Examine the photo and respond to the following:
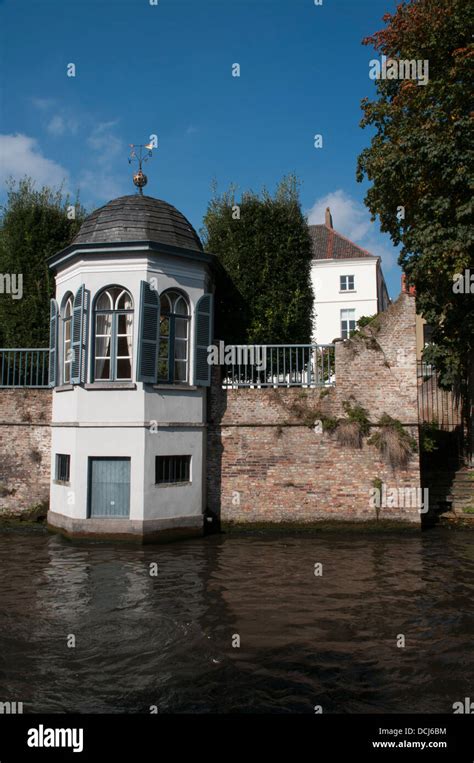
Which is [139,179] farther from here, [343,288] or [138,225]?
[343,288]

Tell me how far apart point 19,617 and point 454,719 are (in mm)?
5708

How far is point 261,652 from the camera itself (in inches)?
262

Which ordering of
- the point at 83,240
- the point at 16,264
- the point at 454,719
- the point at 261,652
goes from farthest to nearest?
the point at 16,264, the point at 83,240, the point at 261,652, the point at 454,719

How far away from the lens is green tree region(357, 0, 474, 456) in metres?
12.9

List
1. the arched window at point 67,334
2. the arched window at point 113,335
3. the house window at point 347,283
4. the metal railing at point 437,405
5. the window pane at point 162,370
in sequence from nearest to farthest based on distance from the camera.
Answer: the arched window at point 113,335 → the window pane at point 162,370 → the arched window at point 67,334 → the metal railing at point 437,405 → the house window at point 347,283

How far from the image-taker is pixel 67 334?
13.8m

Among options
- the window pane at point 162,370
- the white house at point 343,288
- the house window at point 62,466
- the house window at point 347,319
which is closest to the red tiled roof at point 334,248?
the white house at point 343,288

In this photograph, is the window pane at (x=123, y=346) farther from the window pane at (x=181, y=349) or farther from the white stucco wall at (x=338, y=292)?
the white stucco wall at (x=338, y=292)

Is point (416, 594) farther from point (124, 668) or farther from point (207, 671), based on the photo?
point (124, 668)

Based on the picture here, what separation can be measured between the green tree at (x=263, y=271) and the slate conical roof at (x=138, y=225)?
186 cm

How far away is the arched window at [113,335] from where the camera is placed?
12.6 m

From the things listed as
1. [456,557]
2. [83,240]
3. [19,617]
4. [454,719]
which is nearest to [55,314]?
[83,240]

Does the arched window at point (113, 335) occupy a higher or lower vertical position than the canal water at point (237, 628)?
higher

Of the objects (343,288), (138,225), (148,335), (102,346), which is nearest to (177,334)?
(148,335)
